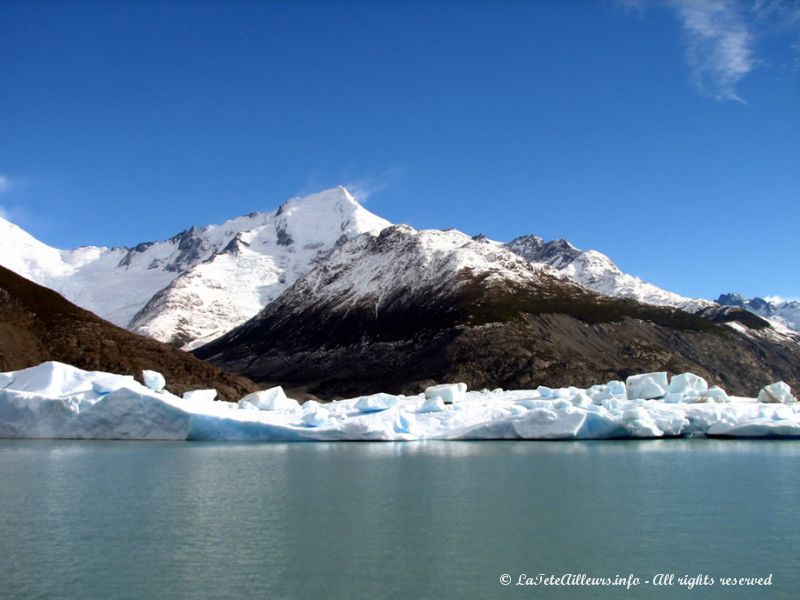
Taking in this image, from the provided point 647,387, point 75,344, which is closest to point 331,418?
point 647,387

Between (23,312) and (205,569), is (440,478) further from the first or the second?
(23,312)

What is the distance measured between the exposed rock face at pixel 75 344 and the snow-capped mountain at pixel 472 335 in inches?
1711

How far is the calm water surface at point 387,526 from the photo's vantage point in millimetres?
14008

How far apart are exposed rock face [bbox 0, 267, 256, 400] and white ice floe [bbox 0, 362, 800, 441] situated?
25.1 m

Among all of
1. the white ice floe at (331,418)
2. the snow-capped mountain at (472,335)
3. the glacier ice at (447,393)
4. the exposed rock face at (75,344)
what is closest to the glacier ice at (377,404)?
the white ice floe at (331,418)

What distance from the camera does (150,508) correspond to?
69.8ft

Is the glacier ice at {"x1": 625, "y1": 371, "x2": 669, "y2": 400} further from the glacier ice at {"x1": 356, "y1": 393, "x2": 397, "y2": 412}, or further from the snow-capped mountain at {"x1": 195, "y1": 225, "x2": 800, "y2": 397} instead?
the snow-capped mountain at {"x1": 195, "y1": 225, "x2": 800, "y2": 397}

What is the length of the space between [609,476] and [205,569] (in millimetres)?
17329

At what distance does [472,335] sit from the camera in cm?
13412

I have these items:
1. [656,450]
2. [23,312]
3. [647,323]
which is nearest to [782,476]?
[656,450]

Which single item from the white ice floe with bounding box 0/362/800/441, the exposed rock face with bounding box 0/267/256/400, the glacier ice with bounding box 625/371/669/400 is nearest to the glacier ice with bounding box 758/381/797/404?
the white ice floe with bounding box 0/362/800/441

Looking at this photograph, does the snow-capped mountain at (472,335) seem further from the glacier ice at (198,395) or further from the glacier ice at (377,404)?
the glacier ice at (377,404)

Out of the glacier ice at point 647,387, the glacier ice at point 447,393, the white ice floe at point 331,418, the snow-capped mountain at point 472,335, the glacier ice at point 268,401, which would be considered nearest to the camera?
the white ice floe at point 331,418

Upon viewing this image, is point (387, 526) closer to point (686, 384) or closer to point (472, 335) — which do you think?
point (686, 384)
